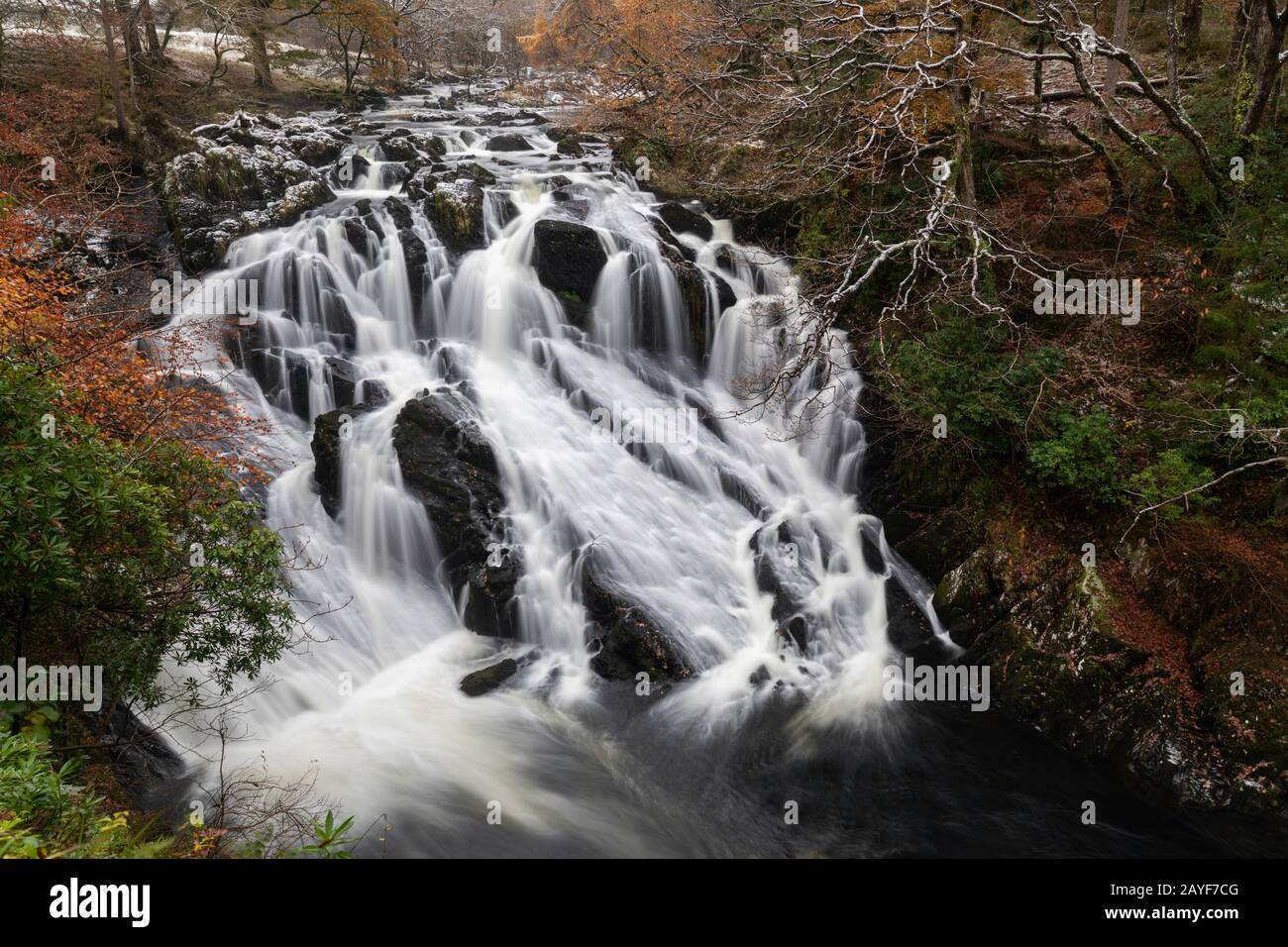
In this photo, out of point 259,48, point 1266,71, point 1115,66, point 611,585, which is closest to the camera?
point 1266,71

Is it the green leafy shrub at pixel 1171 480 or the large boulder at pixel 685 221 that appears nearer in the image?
the green leafy shrub at pixel 1171 480

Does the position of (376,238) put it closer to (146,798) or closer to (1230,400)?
(146,798)

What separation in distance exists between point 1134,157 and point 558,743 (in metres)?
14.0

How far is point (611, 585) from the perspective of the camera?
35.8 ft

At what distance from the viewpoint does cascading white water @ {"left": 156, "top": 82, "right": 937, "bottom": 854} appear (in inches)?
341

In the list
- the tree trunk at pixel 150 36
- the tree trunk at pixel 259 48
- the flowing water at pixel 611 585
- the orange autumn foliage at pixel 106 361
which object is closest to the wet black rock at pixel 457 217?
the flowing water at pixel 611 585

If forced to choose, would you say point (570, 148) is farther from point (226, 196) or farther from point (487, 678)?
point (487, 678)

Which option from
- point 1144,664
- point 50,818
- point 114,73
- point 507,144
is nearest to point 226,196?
point 114,73

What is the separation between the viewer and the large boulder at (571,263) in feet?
51.8

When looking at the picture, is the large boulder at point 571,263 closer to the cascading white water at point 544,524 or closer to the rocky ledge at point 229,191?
the cascading white water at point 544,524

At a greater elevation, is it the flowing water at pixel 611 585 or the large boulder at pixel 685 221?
the large boulder at pixel 685 221

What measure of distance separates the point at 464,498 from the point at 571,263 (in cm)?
672

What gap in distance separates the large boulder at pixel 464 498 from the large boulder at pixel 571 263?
4.42 m
